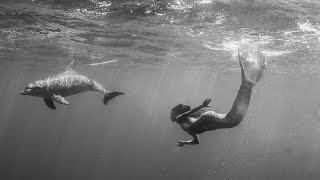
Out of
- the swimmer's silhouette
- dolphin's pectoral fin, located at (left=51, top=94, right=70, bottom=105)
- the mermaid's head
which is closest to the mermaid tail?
the swimmer's silhouette

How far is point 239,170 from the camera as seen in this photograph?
2037 inches

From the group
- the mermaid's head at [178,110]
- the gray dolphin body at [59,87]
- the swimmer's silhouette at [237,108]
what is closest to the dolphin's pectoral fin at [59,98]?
the gray dolphin body at [59,87]

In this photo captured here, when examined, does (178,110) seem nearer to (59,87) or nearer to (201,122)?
(201,122)

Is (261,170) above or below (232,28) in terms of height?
below

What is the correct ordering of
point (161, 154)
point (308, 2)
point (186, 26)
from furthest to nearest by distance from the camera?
point (161, 154)
point (186, 26)
point (308, 2)

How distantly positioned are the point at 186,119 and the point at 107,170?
1966 inches

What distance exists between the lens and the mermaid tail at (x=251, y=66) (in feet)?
20.0

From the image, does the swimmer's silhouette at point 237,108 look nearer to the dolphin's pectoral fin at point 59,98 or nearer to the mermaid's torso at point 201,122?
the mermaid's torso at point 201,122

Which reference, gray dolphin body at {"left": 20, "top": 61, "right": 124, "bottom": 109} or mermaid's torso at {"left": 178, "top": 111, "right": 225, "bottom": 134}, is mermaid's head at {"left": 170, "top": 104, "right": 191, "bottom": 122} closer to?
mermaid's torso at {"left": 178, "top": 111, "right": 225, "bottom": 134}

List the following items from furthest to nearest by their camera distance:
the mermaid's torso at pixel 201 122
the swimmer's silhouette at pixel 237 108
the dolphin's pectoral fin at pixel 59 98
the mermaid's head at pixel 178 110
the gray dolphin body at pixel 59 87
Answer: the gray dolphin body at pixel 59 87 → the dolphin's pectoral fin at pixel 59 98 → the mermaid's head at pixel 178 110 → the mermaid's torso at pixel 201 122 → the swimmer's silhouette at pixel 237 108

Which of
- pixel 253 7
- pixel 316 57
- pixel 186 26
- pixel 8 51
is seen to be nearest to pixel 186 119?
pixel 253 7

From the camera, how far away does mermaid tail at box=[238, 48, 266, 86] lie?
6094mm

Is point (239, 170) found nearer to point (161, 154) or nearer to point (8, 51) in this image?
point (161, 154)

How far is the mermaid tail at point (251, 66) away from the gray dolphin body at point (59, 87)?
537 centimetres
